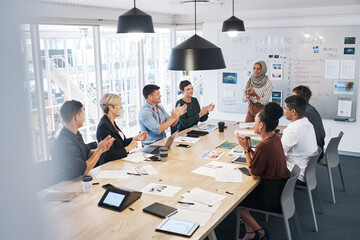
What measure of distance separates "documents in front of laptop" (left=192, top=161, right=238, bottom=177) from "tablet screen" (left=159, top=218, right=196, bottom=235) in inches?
35.3

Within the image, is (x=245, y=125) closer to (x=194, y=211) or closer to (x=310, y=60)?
(x=310, y=60)

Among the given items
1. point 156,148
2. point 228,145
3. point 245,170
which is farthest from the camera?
point 228,145

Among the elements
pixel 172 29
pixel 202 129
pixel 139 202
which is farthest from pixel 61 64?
pixel 139 202

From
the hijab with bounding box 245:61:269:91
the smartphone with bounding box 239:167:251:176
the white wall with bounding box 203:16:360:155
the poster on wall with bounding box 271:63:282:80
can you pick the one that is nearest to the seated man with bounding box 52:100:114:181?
the smartphone with bounding box 239:167:251:176

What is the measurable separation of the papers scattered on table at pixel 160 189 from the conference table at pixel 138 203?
0.04 meters

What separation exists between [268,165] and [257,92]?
3160mm

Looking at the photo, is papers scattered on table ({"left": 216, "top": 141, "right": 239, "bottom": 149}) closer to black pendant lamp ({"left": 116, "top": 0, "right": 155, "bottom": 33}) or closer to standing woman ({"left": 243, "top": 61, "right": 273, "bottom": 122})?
black pendant lamp ({"left": 116, "top": 0, "right": 155, "bottom": 33})

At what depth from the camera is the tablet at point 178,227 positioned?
2106 mm

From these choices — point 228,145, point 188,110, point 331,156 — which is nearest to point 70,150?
point 228,145

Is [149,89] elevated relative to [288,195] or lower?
elevated

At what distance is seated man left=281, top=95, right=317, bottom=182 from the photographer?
342cm

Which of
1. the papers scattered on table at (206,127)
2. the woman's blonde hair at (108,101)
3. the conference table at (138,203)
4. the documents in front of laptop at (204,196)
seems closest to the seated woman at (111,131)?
the woman's blonde hair at (108,101)

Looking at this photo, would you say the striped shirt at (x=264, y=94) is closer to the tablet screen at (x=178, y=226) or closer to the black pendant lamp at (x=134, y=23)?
the black pendant lamp at (x=134, y=23)

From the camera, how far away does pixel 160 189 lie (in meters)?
2.76
